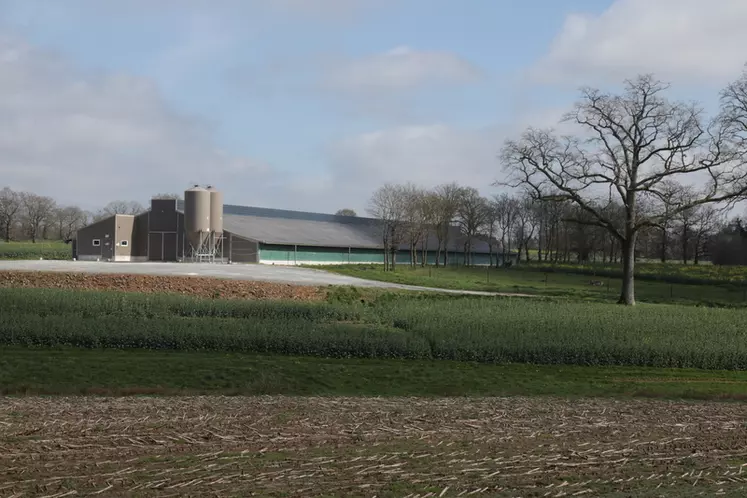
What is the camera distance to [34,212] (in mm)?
Answer: 118688

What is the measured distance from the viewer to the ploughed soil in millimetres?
34562

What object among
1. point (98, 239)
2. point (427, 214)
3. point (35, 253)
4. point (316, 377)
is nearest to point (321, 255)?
point (427, 214)

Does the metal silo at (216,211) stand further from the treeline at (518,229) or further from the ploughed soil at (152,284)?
the ploughed soil at (152,284)

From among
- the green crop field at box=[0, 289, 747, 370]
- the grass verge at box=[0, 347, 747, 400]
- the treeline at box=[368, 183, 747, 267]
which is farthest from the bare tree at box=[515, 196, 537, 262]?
the grass verge at box=[0, 347, 747, 400]

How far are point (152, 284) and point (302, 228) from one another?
50.0m

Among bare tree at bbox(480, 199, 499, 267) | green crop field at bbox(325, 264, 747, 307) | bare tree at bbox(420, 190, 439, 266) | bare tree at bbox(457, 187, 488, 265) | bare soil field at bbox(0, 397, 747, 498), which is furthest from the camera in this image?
bare tree at bbox(480, 199, 499, 267)

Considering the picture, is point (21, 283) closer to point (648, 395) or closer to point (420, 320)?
point (420, 320)

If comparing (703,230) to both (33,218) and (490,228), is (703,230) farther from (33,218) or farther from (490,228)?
(33,218)

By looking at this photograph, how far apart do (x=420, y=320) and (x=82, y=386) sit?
558 inches

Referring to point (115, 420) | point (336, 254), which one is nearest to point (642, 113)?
point (115, 420)

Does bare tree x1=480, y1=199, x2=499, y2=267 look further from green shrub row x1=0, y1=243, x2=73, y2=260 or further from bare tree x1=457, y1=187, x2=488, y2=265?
green shrub row x1=0, y1=243, x2=73, y2=260

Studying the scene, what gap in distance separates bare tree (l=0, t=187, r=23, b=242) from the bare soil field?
114434 millimetres

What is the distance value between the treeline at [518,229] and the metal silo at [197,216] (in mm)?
19270

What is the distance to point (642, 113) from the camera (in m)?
42.1
